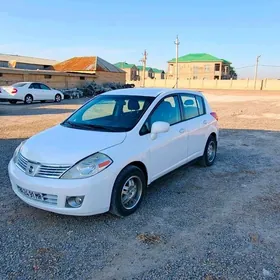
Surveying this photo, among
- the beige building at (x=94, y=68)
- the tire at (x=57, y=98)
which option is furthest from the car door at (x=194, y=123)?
the beige building at (x=94, y=68)

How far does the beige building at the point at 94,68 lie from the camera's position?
34.6 m

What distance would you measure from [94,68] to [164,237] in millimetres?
32937

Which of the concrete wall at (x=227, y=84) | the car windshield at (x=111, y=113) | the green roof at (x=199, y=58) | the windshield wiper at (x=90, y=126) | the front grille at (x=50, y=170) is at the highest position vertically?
the green roof at (x=199, y=58)

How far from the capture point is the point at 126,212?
3779 millimetres

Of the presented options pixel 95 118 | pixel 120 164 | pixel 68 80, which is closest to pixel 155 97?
pixel 95 118

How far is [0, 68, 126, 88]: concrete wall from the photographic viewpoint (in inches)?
920

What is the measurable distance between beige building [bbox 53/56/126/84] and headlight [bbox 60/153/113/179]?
31.7 m

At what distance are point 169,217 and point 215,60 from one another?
84876 mm

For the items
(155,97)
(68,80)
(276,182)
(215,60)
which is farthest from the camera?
(215,60)

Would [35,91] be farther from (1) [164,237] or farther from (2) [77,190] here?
(1) [164,237]

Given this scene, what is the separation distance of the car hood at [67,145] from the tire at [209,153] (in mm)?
2496

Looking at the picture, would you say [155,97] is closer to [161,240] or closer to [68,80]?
[161,240]

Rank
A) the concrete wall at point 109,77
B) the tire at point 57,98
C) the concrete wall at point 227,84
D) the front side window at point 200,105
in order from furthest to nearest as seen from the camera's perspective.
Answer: the concrete wall at point 227,84 → the concrete wall at point 109,77 → the tire at point 57,98 → the front side window at point 200,105

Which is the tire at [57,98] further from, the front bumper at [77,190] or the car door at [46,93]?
the front bumper at [77,190]
